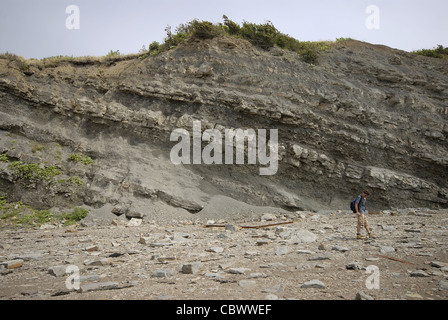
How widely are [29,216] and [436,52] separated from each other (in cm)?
3078

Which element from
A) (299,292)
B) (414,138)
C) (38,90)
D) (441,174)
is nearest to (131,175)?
(38,90)

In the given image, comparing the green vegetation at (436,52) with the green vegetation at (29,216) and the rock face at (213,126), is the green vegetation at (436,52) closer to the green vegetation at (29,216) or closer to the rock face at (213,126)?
the rock face at (213,126)

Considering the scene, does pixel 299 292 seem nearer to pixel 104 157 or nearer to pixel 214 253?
pixel 214 253

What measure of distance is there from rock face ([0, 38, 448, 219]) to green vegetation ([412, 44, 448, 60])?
6.22m

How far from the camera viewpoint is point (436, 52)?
75.0 ft

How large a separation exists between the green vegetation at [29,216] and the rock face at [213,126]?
20.6 inches

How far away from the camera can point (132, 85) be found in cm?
1709

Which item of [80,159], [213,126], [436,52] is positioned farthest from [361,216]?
[436,52]

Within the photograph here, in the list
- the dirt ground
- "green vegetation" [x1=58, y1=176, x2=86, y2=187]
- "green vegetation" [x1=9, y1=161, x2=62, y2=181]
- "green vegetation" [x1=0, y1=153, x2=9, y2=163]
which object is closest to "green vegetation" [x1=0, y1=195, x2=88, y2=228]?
"green vegetation" [x1=9, y1=161, x2=62, y2=181]

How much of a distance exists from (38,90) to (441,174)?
2512 cm

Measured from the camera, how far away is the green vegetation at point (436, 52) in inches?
878

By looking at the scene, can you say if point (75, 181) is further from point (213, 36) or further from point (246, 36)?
point (246, 36)

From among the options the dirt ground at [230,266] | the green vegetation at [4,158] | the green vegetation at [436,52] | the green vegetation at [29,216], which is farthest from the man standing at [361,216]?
the green vegetation at [436,52]

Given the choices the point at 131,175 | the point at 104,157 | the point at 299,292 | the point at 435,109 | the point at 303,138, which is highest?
the point at 435,109
